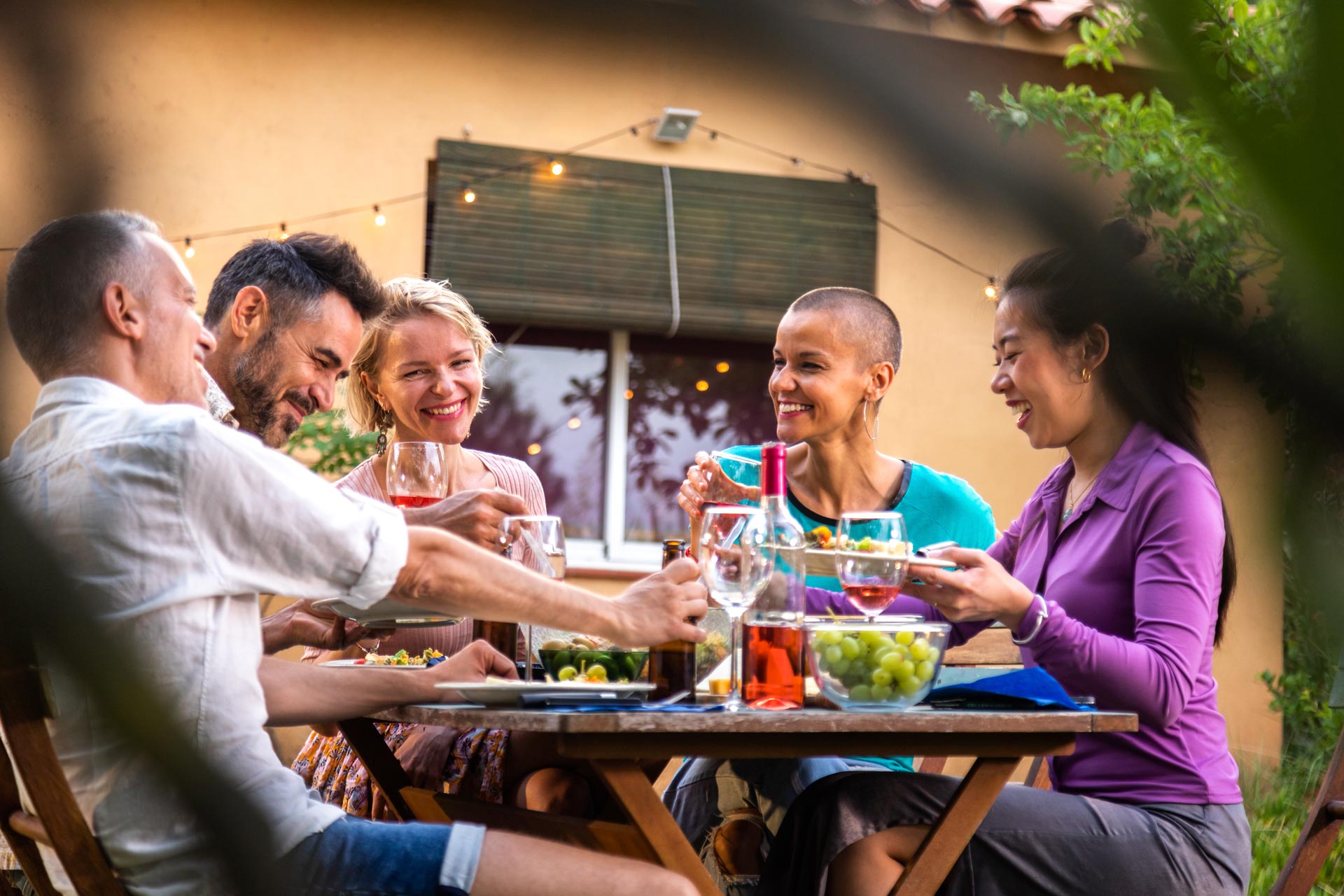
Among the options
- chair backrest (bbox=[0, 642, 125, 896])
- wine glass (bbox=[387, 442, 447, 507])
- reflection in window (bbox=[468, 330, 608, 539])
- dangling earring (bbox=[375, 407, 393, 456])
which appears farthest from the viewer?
reflection in window (bbox=[468, 330, 608, 539])

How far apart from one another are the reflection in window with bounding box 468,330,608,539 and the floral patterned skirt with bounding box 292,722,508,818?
8.98 ft

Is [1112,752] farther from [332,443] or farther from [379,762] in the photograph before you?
[332,443]

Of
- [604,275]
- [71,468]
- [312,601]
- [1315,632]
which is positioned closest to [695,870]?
[71,468]

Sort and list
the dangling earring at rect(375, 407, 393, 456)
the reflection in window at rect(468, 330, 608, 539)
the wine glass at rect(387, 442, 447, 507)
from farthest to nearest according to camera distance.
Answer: the reflection in window at rect(468, 330, 608, 539), the dangling earring at rect(375, 407, 393, 456), the wine glass at rect(387, 442, 447, 507)

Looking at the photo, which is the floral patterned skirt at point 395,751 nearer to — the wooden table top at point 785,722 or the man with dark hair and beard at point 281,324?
the wooden table top at point 785,722

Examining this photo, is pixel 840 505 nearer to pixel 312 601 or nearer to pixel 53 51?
pixel 312 601

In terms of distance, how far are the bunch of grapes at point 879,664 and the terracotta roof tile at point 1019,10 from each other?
4.59 feet

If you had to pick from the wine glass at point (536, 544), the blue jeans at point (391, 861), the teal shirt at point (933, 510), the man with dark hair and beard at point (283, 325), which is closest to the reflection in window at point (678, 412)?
the teal shirt at point (933, 510)

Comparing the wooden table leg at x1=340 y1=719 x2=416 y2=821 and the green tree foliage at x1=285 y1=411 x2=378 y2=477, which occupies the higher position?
the green tree foliage at x1=285 y1=411 x2=378 y2=477

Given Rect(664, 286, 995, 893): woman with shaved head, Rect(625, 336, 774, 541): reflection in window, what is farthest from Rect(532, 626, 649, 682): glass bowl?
Rect(625, 336, 774, 541): reflection in window

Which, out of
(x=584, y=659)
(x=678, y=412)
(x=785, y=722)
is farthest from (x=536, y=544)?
(x=678, y=412)

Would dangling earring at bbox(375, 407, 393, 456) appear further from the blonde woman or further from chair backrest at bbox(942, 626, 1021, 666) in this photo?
chair backrest at bbox(942, 626, 1021, 666)

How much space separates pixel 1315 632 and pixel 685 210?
212 inches

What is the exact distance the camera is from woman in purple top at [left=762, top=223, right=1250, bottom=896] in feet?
A: 6.39
